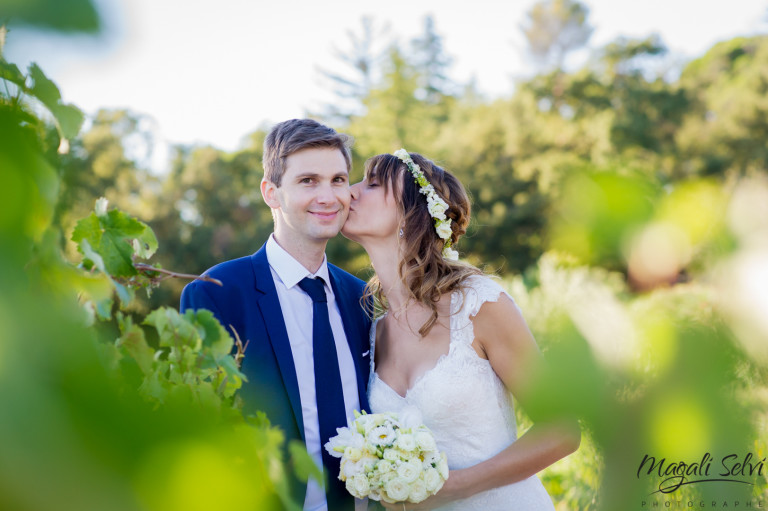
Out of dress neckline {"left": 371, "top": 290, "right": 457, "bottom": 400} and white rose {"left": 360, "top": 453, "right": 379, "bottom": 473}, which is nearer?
white rose {"left": 360, "top": 453, "right": 379, "bottom": 473}

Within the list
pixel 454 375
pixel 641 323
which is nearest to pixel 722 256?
pixel 641 323

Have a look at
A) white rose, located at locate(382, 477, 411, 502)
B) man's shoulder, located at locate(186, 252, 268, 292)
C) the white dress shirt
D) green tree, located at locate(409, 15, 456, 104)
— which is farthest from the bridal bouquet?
green tree, located at locate(409, 15, 456, 104)

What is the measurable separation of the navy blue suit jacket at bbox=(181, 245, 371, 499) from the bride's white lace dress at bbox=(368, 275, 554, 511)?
342 mm

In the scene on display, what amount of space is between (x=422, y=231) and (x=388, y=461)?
1644mm

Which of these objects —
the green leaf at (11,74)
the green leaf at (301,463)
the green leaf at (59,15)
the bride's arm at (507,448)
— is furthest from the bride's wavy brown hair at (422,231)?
the green leaf at (59,15)

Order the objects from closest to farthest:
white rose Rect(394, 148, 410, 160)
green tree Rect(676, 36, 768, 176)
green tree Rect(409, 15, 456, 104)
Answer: green tree Rect(676, 36, 768, 176) → white rose Rect(394, 148, 410, 160) → green tree Rect(409, 15, 456, 104)

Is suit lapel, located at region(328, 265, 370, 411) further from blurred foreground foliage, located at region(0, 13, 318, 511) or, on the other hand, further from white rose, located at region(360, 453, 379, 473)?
blurred foreground foliage, located at region(0, 13, 318, 511)

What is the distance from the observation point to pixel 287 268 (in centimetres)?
356

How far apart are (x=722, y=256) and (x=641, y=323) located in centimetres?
13

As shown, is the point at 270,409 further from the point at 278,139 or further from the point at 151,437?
→ the point at 151,437

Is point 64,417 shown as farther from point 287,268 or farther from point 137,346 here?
point 287,268

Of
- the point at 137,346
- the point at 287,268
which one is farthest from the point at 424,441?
the point at 137,346

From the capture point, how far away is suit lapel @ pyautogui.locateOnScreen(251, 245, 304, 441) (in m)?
3.09

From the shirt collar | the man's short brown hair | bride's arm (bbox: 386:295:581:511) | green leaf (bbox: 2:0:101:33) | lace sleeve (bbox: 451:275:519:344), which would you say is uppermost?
the man's short brown hair
